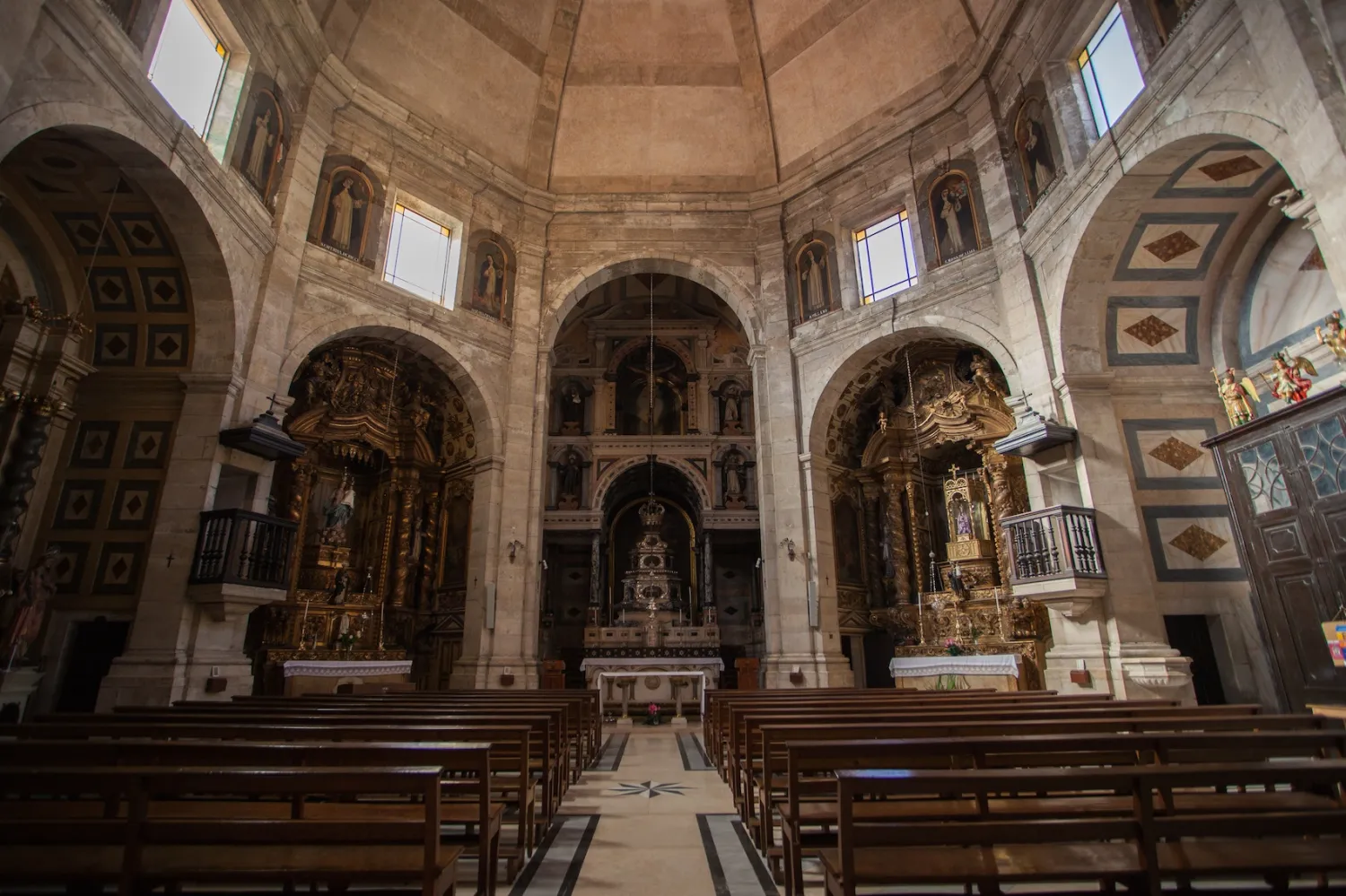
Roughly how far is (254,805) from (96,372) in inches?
325

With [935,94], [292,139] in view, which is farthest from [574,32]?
[935,94]

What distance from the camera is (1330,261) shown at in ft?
18.2

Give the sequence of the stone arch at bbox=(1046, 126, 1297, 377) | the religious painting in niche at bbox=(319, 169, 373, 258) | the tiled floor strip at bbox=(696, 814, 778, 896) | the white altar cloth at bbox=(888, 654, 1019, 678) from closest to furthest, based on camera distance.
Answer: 1. the tiled floor strip at bbox=(696, 814, 778, 896)
2. the stone arch at bbox=(1046, 126, 1297, 377)
3. the white altar cloth at bbox=(888, 654, 1019, 678)
4. the religious painting in niche at bbox=(319, 169, 373, 258)

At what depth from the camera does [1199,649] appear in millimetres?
Result: 9039

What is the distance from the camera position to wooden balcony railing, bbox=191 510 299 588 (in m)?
8.45

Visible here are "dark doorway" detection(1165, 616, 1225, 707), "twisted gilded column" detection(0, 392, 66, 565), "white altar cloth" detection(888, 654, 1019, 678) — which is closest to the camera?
"twisted gilded column" detection(0, 392, 66, 565)

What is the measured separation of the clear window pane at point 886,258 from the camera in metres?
13.0

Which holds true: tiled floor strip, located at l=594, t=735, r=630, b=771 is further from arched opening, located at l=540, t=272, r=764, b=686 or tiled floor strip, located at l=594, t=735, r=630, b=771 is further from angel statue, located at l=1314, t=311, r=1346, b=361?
angel statue, located at l=1314, t=311, r=1346, b=361

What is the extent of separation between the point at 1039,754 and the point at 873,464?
11.3 meters

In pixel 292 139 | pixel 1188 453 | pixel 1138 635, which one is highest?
pixel 292 139

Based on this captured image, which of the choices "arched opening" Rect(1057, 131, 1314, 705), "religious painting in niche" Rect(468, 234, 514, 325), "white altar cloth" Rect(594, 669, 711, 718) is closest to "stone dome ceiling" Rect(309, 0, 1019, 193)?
"religious painting in niche" Rect(468, 234, 514, 325)

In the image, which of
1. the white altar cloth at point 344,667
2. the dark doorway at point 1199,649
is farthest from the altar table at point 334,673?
the dark doorway at point 1199,649

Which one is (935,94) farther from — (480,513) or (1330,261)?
(480,513)

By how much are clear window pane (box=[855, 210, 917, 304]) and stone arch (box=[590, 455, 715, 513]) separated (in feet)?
20.2
